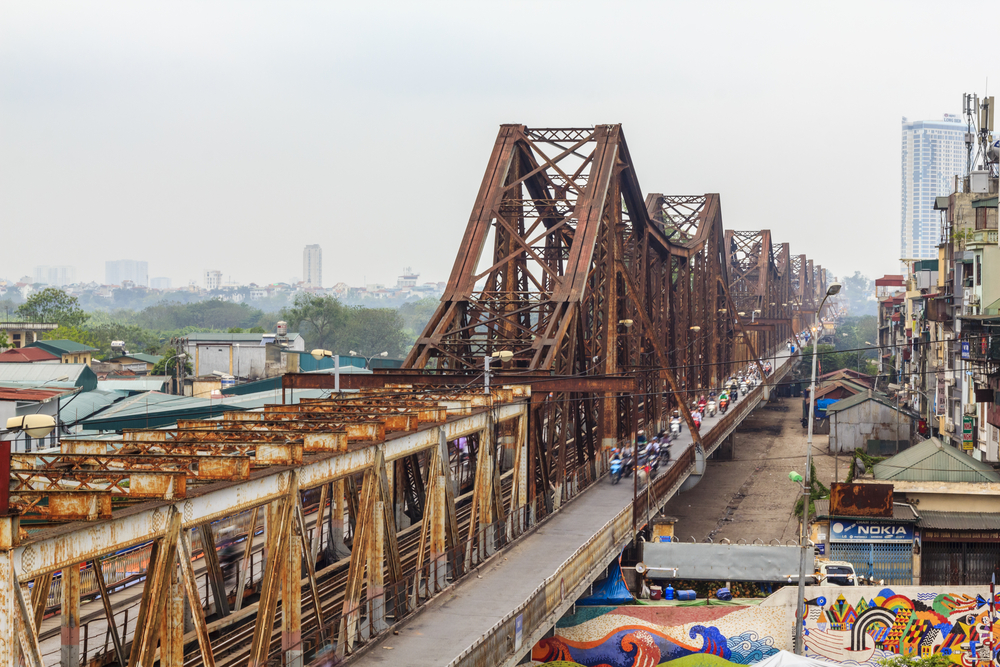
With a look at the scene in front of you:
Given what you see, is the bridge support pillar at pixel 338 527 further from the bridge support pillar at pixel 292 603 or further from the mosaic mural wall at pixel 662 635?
the bridge support pillar at pixel 292 603

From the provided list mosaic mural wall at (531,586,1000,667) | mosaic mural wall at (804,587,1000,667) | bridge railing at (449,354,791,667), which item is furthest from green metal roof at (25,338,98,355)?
mosaic mural wall at (804,587,1000,667)

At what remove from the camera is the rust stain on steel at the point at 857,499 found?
35.1 meters

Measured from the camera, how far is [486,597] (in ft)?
72.3

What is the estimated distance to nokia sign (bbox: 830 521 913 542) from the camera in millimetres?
35188

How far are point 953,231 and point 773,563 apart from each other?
2833 centimetres

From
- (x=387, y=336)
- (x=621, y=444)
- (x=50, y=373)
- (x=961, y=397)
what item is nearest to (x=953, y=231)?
(x=961, y=397)

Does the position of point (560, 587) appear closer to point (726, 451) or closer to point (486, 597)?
point (486, 597)

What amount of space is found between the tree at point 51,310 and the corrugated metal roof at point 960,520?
11060cm

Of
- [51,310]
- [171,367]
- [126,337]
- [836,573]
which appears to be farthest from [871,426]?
[51,310]

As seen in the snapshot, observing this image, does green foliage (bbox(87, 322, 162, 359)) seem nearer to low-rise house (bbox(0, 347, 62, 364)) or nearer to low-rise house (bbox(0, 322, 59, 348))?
low-rise house (bbox(0, 322, 59, 348))

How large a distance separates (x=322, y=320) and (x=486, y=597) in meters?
125

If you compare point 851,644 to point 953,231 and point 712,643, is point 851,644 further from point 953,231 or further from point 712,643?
point 953,231

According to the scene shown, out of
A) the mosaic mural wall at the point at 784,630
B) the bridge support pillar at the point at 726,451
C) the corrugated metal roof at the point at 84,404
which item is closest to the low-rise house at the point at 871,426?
the bridge support pillar at the point at 726,451

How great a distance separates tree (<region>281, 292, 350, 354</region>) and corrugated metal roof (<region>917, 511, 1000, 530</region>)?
11139cm
